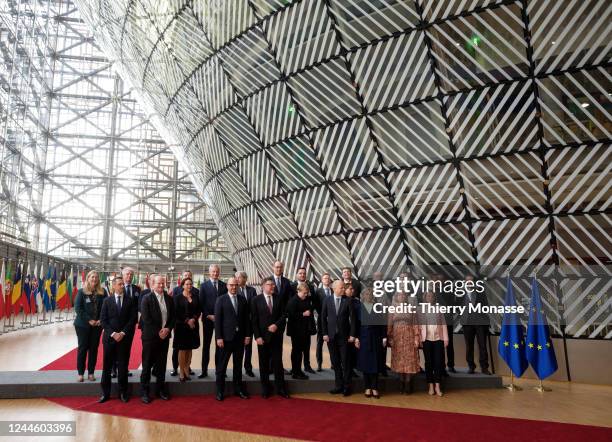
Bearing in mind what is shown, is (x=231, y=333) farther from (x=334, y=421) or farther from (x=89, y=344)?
(x=89, y=344)

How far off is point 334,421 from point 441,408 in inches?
73.2

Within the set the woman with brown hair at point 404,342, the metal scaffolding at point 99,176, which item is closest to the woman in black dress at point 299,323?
the woman with brown hair at point 404,342

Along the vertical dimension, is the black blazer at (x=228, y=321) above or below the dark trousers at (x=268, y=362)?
above

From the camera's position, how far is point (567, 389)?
859 cm

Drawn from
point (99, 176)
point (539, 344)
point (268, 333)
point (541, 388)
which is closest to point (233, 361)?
point (268, 333)

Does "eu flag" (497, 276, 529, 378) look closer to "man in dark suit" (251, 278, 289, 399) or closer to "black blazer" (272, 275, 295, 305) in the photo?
"black blazer" (272, 275, 295, 305)

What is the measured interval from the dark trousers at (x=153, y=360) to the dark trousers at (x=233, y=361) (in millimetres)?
855

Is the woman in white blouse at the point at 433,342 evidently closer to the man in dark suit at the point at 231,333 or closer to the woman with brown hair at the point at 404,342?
the woman with brown hair at the point at 404,342

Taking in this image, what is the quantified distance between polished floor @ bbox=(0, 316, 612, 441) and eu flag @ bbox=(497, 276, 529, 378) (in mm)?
418

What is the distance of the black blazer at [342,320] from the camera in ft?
25.0

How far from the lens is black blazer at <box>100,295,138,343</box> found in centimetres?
698

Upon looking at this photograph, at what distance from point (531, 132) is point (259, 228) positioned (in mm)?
10220

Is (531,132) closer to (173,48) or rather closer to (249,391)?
(249,391)

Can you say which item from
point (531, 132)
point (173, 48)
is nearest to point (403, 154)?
point (531, 132)
